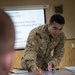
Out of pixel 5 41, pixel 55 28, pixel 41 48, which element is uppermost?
pixel 55 28

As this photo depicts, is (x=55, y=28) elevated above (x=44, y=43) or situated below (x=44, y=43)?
above

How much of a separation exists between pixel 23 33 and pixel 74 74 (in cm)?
260

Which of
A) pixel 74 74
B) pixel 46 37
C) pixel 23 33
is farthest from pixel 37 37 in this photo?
pixel 23 33

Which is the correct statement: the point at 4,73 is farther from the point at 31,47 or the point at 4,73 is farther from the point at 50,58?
the point at 50,58

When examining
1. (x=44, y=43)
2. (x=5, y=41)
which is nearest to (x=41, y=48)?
(x=44, y=43)

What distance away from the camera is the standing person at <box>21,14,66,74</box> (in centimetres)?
220

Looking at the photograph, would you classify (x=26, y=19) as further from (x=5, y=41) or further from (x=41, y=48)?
(x=5, y=41)

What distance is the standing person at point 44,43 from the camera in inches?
86.7

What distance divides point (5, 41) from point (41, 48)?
6.30 ft

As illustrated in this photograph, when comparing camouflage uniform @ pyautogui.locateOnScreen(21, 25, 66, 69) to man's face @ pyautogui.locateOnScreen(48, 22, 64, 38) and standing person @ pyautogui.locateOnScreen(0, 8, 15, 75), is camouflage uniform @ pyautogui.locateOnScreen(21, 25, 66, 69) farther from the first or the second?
standing person @ pyautogui.locateOnScreen(0, 8, 15, 75)

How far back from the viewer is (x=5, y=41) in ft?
1.19

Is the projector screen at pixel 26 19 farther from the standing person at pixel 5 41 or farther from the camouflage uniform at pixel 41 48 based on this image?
the standing person at pixel 5 41

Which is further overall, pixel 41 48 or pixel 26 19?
pixel 26 19

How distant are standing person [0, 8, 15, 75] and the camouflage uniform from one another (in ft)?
5.53
